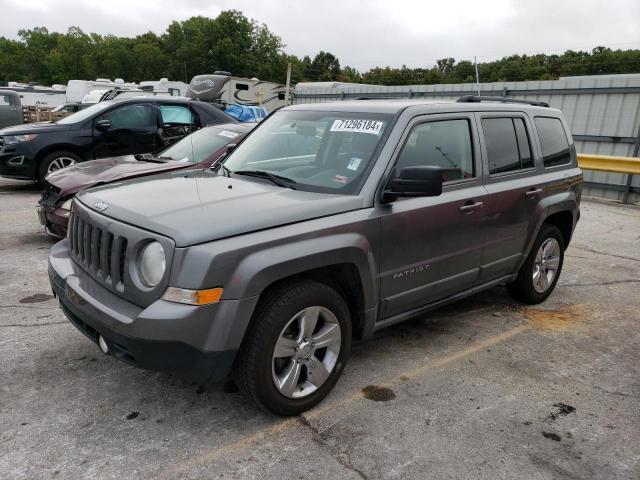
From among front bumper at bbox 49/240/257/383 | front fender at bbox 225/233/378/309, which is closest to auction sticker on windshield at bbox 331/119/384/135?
front fender at bbox 225/233/378/309

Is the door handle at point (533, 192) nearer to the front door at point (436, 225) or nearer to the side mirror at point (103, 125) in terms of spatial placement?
the front door at point (436, 225)

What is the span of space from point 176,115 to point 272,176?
6.38 meters

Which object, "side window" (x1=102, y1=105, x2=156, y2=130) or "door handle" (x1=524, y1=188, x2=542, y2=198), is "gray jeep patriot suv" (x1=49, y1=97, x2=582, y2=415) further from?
"side window" (x1=102, y1=105, x2=156, y2=130)

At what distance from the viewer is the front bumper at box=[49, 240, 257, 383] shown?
249 cm

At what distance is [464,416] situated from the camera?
3094mm

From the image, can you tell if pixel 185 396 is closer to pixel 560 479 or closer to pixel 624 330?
pixel 560 479

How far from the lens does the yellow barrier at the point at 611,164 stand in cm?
1025

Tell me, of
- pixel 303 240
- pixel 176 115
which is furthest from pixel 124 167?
pixel 303 240

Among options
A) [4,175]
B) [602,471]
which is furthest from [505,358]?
[4,175]

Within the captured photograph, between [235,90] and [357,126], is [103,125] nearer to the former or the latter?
[357,126]

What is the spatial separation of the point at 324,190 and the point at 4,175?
25.3 ft

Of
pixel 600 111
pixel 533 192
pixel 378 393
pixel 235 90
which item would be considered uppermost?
pixel 235 90

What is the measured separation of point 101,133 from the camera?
9.08m

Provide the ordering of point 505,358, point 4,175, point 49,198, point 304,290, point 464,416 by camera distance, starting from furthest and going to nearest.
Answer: point 4,175
point 49,198
point 505,358
point 464,416
point 304,290
